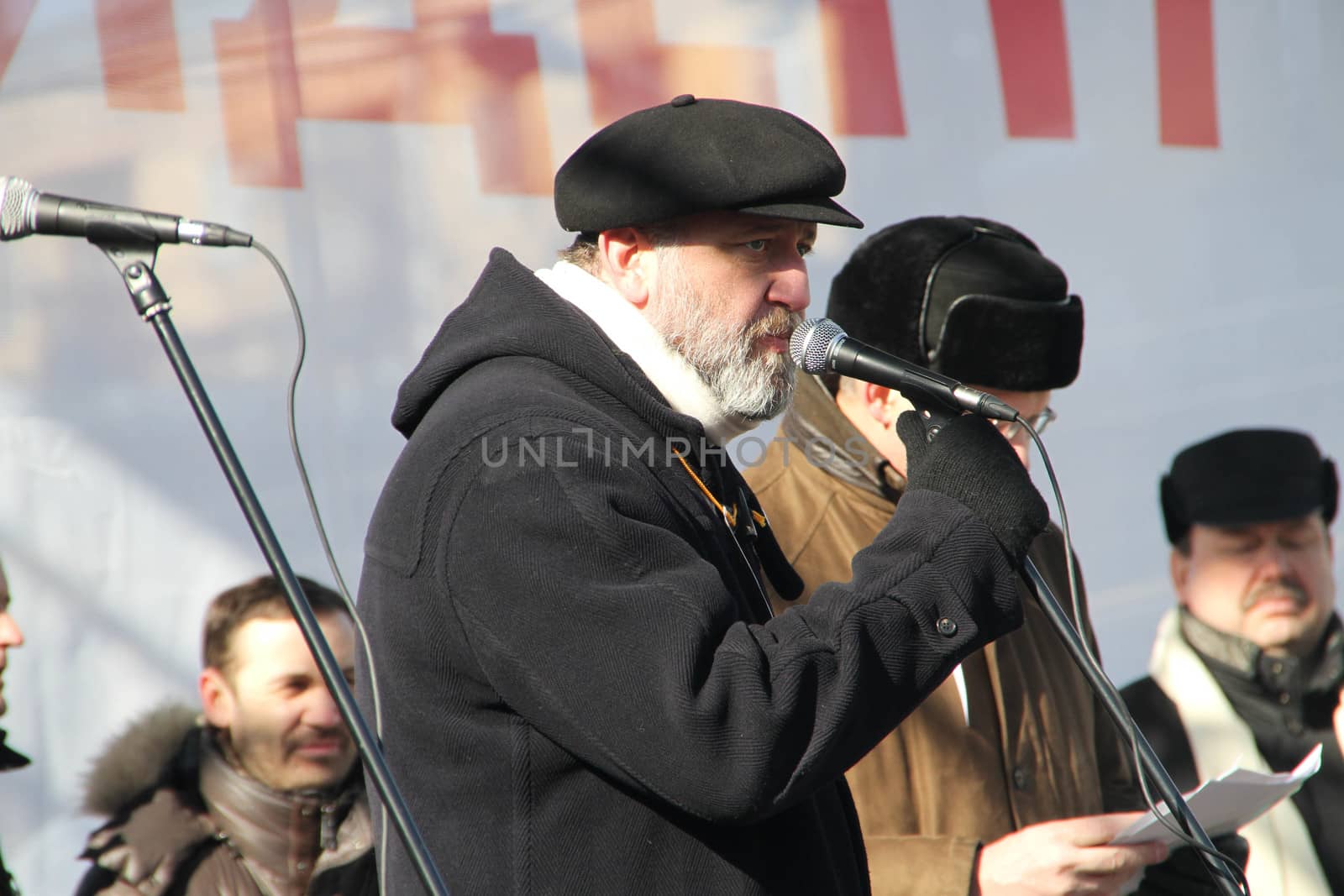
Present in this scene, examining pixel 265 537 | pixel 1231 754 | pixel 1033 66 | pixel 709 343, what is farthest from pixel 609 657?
pixel 1033 66

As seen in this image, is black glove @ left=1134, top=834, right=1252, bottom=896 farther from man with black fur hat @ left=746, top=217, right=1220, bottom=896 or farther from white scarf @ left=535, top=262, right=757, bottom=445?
white scarf @ left=535, top=262, right=757, bottom=445

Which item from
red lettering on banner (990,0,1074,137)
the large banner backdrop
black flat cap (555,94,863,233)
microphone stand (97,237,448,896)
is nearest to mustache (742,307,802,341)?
black flat cap (555,94,863,233)

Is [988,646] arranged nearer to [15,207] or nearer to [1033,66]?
[15,207]

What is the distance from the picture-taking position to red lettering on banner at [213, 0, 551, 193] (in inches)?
115

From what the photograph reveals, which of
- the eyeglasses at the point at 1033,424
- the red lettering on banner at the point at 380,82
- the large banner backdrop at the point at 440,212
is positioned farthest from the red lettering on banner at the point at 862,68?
the eyeglasses at the point at 1033,424

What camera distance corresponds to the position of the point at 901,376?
156 cm

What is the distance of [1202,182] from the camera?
13.1 feet

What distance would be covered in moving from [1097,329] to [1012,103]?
63 cm

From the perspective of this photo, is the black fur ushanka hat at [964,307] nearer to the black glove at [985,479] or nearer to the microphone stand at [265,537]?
the black glove at [985,479]

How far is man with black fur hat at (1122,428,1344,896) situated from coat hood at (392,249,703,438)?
2.27 m

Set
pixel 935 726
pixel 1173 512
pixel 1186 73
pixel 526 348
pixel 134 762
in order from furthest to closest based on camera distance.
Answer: pixel 1186 73 → pixel 1173 512 → pixel 134 762 → pixel 935 726 → pixel 526 348

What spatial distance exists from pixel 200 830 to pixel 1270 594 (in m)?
2.54

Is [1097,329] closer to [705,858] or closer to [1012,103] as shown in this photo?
[1012,103]

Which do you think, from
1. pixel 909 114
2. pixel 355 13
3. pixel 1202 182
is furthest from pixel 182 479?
pixel 1202 182
